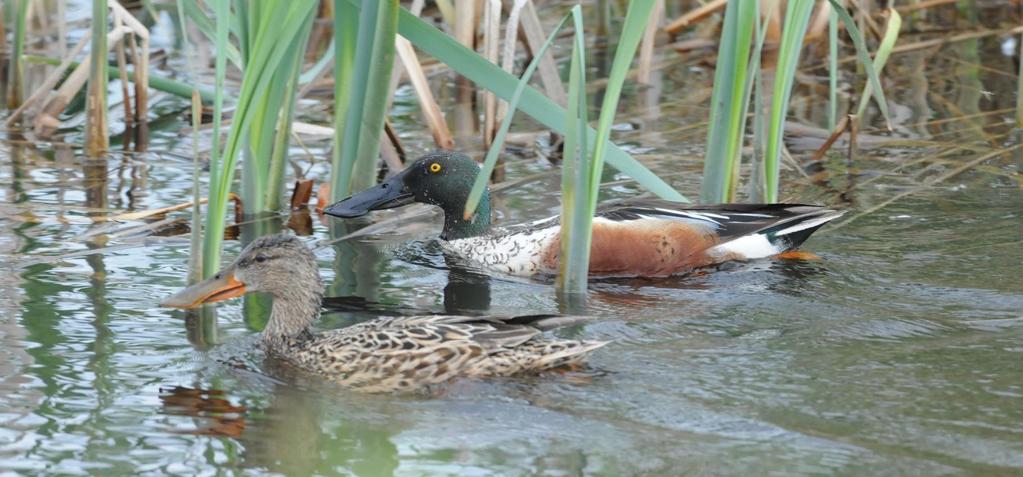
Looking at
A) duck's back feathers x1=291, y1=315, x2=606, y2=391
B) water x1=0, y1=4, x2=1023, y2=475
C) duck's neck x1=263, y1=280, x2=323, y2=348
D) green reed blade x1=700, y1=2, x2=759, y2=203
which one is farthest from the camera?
green reed blade x1=700, y1=2, x2=759, y2=203

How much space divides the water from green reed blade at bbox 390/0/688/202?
72cm

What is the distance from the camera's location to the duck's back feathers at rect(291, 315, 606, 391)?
18.7 ft

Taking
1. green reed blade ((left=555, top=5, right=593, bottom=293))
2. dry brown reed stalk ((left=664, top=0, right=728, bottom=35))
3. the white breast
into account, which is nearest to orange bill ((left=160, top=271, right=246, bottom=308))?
green reed blade ((left=555, top=5, right=593, bottom=293))

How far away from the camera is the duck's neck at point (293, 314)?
6.10m

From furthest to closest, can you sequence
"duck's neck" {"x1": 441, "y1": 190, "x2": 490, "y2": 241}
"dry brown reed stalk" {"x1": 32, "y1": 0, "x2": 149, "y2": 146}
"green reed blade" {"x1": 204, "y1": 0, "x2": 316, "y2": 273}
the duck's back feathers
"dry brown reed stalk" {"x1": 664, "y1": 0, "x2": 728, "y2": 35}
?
"dry brown reed stalk" {"x1": 664, "y1": 0, "x2": 728, "y2": 35} → "dry brown reed stalk" {"x1": 32, "y1": 0, "x2": 149, "y2": 146} → "duck's neck" {"x1": 441, "y1": 190, "x2": 490, "y2": 241} → "green reed blade" {"x1": 204, "y1": 0, "x2": 316, "y2": 273} → the duck's back feathers

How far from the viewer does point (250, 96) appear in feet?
19.9

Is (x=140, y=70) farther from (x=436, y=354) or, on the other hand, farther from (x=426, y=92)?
(x=436, y=354)

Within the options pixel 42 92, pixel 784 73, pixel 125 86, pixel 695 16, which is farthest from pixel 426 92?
pixel 695 16

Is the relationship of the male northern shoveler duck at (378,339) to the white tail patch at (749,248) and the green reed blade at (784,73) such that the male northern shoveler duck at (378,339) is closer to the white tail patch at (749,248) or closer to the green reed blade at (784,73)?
the green reed blade at (784,73)

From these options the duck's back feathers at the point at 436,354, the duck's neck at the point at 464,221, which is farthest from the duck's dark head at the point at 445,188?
the duck's back feathers at the point at 436,354

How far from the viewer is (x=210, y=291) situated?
619cm

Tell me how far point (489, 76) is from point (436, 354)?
1515mm

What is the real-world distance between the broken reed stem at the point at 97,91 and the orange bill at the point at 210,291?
2.44 m

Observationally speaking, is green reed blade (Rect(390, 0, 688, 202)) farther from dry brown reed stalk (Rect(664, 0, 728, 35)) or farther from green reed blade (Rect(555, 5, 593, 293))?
dry brown reed stalk (Rect(664, 0, 728, 35))
